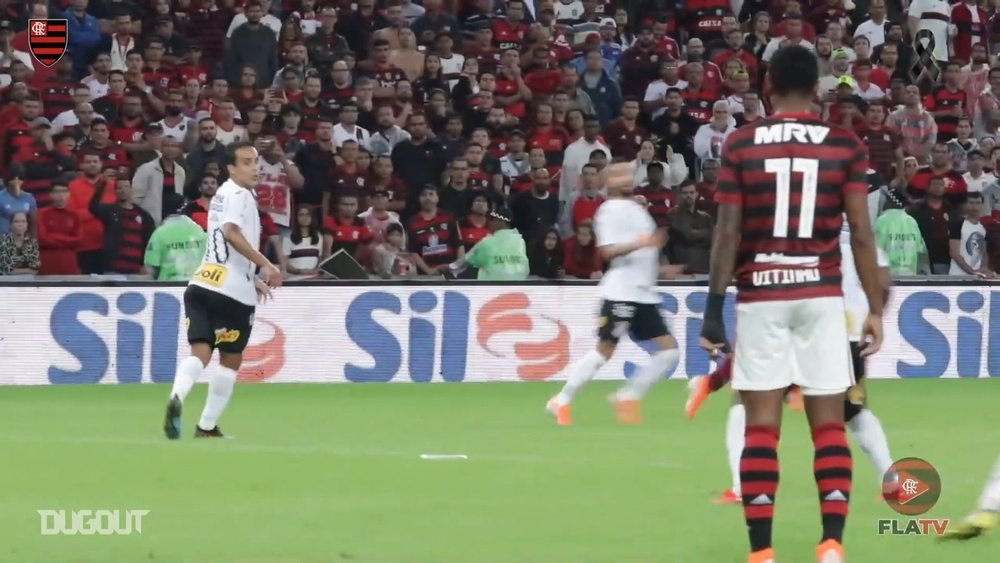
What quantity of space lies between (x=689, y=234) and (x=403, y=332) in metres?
3.58

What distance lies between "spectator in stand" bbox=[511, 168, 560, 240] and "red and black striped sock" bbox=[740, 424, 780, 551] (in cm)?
1325

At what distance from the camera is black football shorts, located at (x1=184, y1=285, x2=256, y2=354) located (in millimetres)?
12562

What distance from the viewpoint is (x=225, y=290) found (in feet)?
41.0

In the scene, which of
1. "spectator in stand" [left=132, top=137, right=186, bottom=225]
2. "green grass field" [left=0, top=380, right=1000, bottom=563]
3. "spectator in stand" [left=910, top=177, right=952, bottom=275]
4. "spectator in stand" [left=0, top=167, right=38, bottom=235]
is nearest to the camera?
"green grass field" [left=0, top=380, right=1000, bottom=563]

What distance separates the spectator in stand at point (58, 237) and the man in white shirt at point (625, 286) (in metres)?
6.47

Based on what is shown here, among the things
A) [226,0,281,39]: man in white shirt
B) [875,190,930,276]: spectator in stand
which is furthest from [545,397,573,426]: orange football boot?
[226,0,281,39]: man in white shirt

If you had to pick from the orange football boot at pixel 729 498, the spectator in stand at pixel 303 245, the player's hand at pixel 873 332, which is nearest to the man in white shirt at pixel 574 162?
the spectator in stand at pixel 303 245

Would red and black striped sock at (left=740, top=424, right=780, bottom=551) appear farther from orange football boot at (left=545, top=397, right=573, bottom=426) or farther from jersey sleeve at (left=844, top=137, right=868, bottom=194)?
orange football boot at (left=545, top=397, right=573, bottom=426)

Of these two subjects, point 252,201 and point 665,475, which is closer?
point 665,475

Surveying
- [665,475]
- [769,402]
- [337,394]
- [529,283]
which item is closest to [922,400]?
[529,283]

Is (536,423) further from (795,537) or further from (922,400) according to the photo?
(795,537)

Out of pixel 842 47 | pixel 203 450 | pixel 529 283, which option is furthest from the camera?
pixel 842 47

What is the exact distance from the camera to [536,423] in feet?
47.8

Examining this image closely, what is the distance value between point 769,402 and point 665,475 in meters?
3.74
